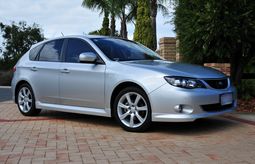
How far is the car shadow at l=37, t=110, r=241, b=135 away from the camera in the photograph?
782 centimetres

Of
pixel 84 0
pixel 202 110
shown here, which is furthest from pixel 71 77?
pixel 84 0

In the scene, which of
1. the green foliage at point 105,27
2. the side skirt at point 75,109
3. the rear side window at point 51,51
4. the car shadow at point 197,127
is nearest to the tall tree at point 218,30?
the car shadow at point 197,127

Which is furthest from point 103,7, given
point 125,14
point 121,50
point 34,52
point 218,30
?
point 121,50

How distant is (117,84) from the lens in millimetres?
7840

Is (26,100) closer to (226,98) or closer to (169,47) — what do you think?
(226,98)

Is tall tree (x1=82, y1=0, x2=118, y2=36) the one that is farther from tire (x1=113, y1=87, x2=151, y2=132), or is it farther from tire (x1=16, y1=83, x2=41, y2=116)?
tire (x1=113, y1=87, x2=151, y2=132)

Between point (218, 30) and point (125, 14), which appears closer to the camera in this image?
point (218, 30)

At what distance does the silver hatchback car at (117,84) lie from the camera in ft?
23.9

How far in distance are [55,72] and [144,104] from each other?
223 centimetres

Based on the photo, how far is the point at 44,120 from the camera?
365 inches

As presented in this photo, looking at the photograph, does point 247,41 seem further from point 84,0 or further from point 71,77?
point 84,0

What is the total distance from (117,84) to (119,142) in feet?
4.14

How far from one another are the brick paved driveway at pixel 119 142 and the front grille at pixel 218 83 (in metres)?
0.75

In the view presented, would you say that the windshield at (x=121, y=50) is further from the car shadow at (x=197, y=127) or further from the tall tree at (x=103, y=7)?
the tall tree at (x=103, y=7)
